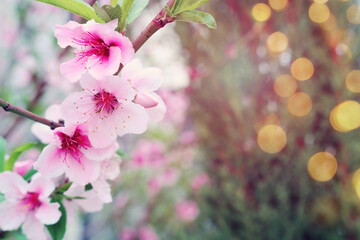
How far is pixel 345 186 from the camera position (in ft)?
5.16

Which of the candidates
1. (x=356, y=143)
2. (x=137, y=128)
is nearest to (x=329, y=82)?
(x=356, y=143)

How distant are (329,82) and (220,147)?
2.15ft

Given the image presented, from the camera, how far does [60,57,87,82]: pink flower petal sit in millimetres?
448

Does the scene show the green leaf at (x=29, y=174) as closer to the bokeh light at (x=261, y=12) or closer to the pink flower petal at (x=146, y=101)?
the pink flower petal at (x=146, y=101)

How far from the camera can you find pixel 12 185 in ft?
1.86

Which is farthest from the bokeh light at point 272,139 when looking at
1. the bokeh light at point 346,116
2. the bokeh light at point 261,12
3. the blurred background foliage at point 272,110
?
the bokeh light at point 261,12

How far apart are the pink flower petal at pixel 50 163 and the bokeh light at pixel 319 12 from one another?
1.62m

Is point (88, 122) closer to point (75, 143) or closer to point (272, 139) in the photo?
point (75, 143)

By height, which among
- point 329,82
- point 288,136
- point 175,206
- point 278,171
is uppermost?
point 329,82

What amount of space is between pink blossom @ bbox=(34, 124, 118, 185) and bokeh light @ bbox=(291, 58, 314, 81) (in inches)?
56.1

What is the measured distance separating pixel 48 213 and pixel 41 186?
0.05 meters

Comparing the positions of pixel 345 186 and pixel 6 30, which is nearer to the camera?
pixel 345 186

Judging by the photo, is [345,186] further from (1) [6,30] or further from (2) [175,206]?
(1) [6,30]

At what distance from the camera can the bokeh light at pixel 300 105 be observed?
1675 mm
